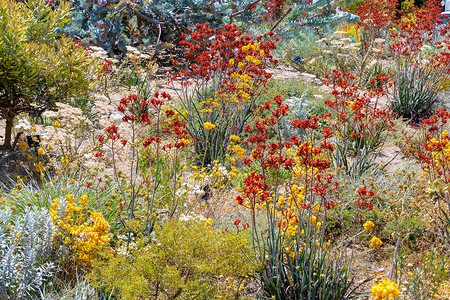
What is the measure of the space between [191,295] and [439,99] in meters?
6.16

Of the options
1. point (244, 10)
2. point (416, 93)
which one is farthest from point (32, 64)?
point (244, 10)

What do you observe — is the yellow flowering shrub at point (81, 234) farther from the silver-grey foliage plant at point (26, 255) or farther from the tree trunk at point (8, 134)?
the tree trunk at point (8, 134)

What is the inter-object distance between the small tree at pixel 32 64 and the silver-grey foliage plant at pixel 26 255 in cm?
207

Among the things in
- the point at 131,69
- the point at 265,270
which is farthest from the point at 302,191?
the point at 131,69

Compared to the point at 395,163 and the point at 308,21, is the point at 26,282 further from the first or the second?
the point at 308,21

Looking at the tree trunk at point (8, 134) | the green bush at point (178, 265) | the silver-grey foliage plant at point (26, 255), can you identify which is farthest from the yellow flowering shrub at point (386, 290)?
the tree trunk at point (8, 134)

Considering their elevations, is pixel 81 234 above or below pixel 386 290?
below

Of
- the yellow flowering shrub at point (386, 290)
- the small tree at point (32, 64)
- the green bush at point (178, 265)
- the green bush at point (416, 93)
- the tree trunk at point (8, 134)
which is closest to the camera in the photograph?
the yellow flowering shrub at point (386, 290)

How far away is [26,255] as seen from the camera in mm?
2605

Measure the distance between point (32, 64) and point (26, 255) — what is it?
246cm

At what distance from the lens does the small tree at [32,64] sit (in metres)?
4.21

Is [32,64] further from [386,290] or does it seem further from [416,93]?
[416,93]

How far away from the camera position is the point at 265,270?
8.96 ft

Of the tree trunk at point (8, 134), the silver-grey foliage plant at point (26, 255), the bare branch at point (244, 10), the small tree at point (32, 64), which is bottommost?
the silver-grey foliage plant at point (26, 255)
